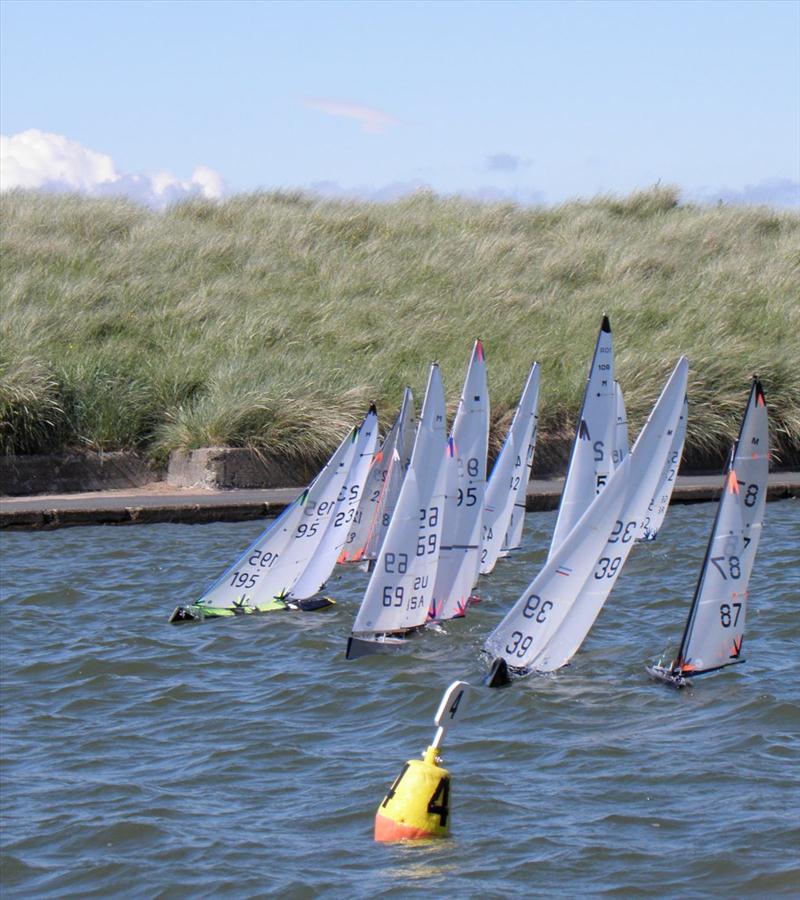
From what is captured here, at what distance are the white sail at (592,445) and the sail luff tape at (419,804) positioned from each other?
14.3ft

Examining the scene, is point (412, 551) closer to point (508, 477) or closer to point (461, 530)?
point (461, 530)

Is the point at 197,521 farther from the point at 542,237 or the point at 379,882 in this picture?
the point at 542,237

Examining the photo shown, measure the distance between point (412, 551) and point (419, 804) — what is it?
151 inches

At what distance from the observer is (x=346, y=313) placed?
2398cm

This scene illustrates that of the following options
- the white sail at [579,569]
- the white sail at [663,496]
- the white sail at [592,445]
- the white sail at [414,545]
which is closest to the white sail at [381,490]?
the white sail at [414,545]

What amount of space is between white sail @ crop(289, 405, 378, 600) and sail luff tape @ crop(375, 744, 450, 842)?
534cm

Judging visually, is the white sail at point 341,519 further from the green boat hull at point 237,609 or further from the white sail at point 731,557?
the white sail at point 731,557

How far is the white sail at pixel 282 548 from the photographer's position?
11977mm

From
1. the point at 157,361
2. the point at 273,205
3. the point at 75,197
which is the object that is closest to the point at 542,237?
the point at 273,205

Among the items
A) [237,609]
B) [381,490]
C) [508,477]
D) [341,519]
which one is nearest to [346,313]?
[381,490]

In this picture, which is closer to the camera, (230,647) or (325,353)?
(230,647)

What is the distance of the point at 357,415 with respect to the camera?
62.5 ft

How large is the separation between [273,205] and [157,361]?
40.1 ft

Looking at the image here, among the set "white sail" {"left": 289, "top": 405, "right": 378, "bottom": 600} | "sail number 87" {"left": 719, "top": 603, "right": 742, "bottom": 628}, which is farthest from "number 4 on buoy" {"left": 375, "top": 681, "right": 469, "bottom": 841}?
"white sail" {"left": 289, "top": 405, "right": 378, "bottom": 600}
